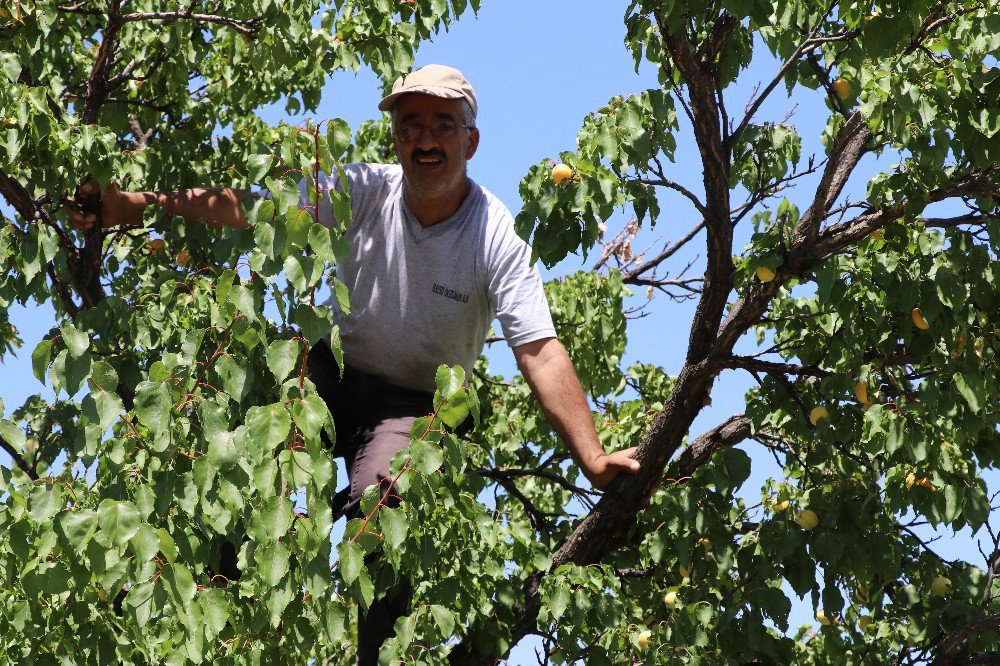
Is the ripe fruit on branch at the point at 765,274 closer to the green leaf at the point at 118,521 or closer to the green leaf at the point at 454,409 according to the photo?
the green leaf at the point at 454,409

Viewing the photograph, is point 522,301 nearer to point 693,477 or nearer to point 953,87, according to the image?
point 693,477

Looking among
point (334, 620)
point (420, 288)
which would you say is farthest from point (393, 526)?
point (420, 288)

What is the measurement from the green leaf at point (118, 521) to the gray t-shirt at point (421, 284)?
48.6 inches

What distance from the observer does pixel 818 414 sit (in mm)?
4121

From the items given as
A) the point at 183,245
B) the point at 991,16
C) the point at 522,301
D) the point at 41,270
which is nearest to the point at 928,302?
the point at 991,16

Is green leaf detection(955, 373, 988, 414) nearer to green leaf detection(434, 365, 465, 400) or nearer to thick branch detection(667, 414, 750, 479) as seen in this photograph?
thick branch detection(667, 414, 750, 479)

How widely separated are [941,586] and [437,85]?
249 cm

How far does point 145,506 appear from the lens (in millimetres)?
2996

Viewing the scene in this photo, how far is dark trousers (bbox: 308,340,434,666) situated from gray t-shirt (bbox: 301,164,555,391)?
0.07 meters

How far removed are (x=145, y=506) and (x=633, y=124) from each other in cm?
177

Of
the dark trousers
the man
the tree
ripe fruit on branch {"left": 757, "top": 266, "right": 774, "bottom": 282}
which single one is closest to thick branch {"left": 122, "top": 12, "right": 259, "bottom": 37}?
the tree

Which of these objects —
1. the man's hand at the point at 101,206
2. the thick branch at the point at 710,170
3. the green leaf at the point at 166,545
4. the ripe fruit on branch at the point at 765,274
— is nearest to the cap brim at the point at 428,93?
the thick branch at the point at 710,170

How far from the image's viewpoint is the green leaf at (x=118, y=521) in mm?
2777

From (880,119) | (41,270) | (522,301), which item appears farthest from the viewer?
(41,270)
